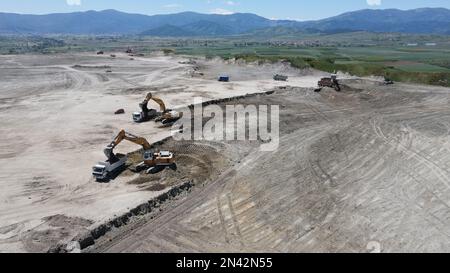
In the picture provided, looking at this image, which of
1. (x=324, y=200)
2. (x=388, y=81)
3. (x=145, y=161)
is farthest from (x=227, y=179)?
(x=388, y=81)

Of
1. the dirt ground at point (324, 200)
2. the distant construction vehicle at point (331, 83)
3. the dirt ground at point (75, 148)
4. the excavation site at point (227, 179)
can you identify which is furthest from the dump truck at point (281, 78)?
the dirt ground at point (324, 200)

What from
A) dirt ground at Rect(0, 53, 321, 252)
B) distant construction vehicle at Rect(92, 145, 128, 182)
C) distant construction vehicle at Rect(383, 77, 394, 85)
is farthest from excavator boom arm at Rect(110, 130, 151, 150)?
distant construction vehicle at Rect(383, 77, 394, 85)

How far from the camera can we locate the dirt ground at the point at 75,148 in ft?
70.5

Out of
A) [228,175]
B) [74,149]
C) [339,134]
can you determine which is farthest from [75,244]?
[339,134]

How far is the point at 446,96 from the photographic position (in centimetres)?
4962

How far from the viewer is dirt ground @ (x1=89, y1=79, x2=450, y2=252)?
19047 mm

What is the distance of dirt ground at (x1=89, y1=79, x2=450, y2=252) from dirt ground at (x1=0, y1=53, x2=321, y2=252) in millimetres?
2739

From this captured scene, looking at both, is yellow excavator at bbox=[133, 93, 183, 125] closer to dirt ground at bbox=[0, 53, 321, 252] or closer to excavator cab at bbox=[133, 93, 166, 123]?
excavator cab at bbox=[133, 93, 166, 123]

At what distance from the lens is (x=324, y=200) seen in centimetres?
2303

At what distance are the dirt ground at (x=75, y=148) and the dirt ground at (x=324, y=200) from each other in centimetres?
274

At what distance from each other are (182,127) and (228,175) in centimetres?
1221
